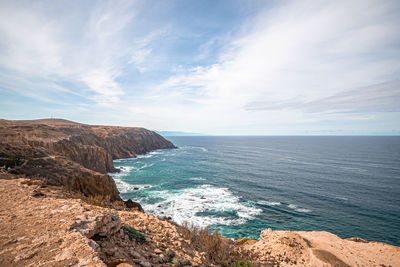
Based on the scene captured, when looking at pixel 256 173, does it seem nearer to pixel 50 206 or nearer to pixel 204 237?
pixel 204 237

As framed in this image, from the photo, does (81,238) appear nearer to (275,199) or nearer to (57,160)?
(57,160)

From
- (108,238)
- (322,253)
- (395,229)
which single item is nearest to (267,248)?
(322,253)

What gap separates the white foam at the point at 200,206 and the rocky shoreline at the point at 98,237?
26.0 ft

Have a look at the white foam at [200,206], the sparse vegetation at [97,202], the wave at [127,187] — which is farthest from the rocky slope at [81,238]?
the wave at [127,187]

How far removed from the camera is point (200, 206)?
25.2m

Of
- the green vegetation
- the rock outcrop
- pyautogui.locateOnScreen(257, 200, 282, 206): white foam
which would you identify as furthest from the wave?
the green vegetation

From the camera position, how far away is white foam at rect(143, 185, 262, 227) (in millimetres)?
21656

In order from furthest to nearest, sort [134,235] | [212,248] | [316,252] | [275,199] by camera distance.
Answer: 1. [275,199]
2. [316,252]
3. [212,248]
4. [134,235]

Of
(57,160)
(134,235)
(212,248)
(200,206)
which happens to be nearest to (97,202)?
(134,235)

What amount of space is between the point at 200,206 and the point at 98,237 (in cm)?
2229

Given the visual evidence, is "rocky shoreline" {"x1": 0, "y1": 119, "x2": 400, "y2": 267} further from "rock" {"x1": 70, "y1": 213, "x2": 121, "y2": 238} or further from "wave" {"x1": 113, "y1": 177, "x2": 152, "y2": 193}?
"wave" {"x1": 113, "y1": 177, "x2": 152, "y2": 193}

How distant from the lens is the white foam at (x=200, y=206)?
853 inches

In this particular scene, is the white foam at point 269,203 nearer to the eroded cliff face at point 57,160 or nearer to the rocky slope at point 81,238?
the rocky slope at point 81,238

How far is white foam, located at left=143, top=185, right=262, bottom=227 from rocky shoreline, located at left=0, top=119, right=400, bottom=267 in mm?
7939
